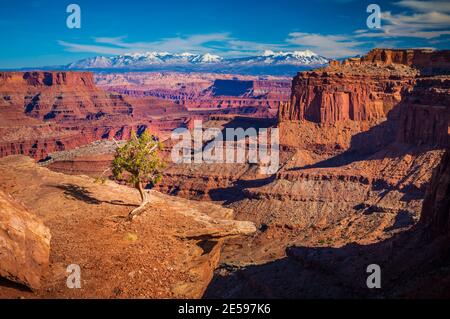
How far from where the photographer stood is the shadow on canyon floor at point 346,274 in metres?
28.5

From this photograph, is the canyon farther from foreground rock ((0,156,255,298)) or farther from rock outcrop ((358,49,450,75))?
foreground rock ((0,156,255,298))

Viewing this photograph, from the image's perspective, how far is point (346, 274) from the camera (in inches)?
1545

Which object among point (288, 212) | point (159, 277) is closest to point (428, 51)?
point (288, 212)

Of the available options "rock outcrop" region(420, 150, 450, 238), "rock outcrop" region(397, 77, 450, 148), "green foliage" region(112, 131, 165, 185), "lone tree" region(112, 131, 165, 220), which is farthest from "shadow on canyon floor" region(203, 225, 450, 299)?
"rock outcrop" region(397, 77, 450, 148)

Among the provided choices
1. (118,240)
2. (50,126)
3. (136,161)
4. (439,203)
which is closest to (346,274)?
(439,203)

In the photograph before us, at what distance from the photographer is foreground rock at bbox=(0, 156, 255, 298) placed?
2348 cm

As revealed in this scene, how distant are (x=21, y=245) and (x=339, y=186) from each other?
58.9 meters

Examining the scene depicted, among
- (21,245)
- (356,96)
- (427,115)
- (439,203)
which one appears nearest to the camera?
(21,245)

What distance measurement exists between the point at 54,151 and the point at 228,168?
219 ft

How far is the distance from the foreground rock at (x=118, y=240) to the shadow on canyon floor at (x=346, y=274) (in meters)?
9.90

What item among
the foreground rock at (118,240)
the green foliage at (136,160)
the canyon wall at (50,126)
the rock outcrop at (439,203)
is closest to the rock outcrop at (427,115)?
the rock outcrop at (439,203)

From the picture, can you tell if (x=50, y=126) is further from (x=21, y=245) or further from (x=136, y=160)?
(x=21, y=245)

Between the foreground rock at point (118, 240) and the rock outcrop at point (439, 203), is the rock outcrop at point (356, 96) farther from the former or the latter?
the foreground rock at point (118, 240)

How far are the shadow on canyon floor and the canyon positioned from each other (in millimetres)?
123
